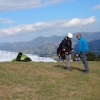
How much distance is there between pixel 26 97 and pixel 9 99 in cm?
83

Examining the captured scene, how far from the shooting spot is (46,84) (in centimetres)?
1312

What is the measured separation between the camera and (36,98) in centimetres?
1091

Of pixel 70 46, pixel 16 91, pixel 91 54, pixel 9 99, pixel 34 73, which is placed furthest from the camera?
pixel 91 54

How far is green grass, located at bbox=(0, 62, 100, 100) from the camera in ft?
37.4

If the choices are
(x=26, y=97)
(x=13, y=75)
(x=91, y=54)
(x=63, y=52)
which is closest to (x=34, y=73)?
(x=13, y=75)

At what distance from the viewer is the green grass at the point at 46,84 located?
11398 millimetres

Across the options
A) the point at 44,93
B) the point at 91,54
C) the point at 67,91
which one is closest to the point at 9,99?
the point at 44,93

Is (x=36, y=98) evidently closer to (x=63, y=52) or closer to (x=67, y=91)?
(x=67, y=91)

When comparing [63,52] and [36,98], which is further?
[63,52]

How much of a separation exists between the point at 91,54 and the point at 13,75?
143 feet

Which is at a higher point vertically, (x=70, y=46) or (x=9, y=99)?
(x=70, y=46)

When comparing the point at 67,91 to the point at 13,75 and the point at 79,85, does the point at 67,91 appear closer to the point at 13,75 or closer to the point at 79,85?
the point at 79,85

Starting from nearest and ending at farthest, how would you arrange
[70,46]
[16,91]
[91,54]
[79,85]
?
[16,91] → [79,85] → [70,46] → [91,54]

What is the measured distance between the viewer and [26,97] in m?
10.9
